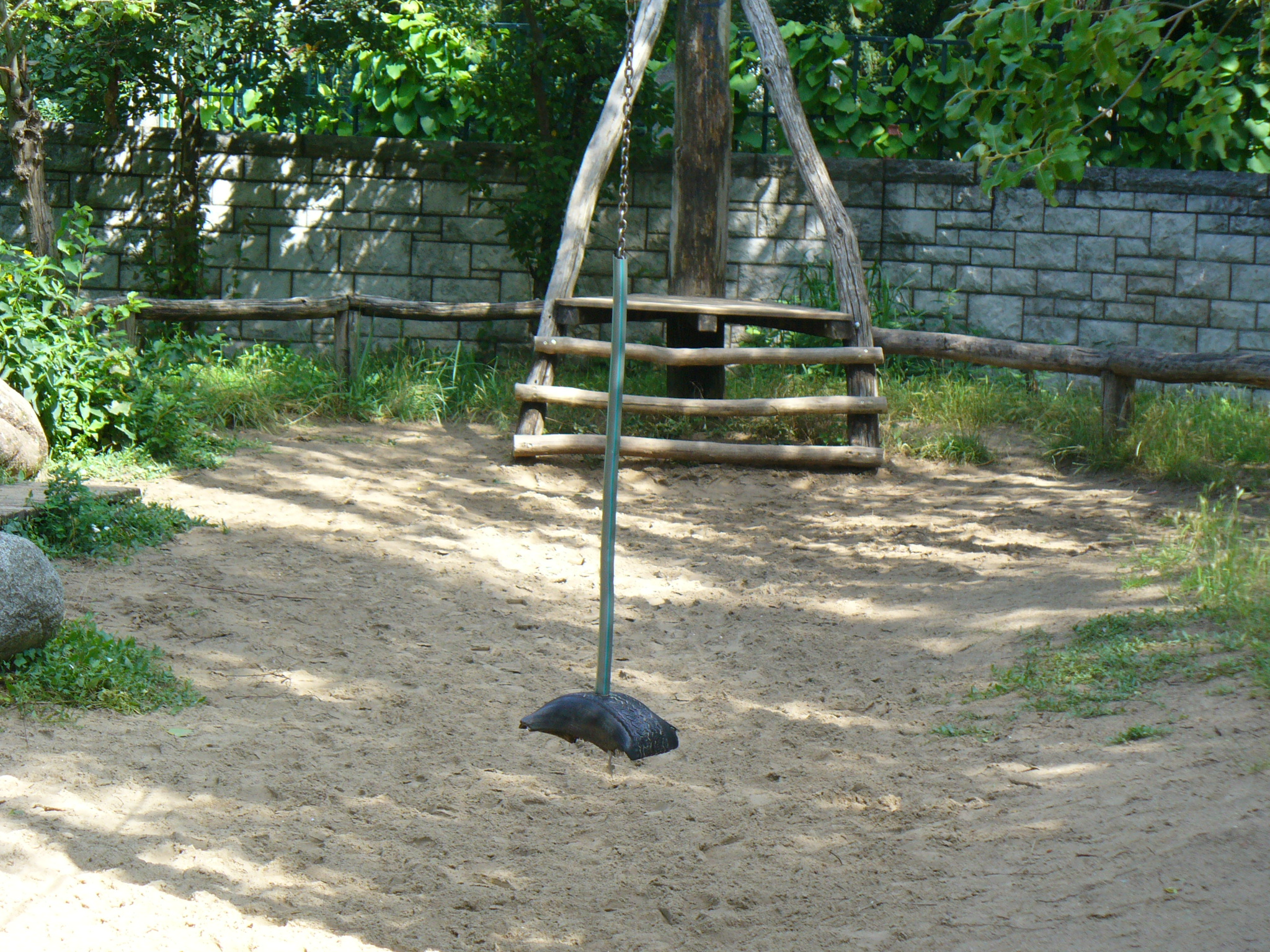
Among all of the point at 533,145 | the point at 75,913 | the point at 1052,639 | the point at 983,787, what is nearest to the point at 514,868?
the point at 75,913

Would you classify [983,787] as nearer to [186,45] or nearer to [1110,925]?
[1110,925]

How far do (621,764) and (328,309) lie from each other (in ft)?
17.6

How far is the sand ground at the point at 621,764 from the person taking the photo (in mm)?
2834

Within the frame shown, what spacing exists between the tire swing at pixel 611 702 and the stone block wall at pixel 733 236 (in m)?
6.46

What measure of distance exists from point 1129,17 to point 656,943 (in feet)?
10.3

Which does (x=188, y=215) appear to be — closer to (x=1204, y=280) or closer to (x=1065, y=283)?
(x=1065, y=283)

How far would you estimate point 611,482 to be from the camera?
299cm

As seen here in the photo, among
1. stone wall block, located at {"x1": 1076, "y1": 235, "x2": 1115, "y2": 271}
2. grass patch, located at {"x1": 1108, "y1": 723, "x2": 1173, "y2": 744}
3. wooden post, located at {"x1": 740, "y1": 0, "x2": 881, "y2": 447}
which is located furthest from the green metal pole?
stone wall block, located at {"x1": 1076, "y1": 235, "x2": 1115, "y2": 271}

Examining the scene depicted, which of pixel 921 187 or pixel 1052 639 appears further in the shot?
pixel 921 187

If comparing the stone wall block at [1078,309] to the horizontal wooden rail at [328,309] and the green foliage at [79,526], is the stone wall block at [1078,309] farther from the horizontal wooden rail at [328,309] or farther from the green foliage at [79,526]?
the green foliage at [79,526]

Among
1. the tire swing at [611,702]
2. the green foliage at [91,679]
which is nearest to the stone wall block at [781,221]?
the tire swing at [611,702]

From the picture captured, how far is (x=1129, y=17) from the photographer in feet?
11.9

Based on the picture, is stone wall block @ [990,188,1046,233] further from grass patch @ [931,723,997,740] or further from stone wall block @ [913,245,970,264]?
grass patch @ [931,723,997,740]

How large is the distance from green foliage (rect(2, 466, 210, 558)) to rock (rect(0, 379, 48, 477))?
1.80 feet
